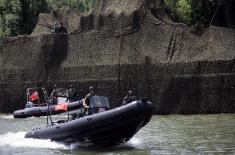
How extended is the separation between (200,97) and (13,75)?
46.6 ft

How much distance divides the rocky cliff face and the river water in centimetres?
436

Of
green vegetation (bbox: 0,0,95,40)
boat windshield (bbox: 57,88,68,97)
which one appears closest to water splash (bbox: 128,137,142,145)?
boat windshield (bbox: 57,88,68,97)

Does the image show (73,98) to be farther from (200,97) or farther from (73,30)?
(73,30)

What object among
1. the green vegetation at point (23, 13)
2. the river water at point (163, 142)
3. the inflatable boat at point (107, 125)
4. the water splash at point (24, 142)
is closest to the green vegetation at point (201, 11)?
the green vegetation at point (23, 13)

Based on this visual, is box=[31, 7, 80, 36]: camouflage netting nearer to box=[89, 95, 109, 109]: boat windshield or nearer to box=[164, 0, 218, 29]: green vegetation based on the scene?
box=[164, 0, 218, 29]: green vegetation

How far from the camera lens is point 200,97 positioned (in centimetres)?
3266

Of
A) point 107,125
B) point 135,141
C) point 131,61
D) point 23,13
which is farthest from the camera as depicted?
point 23,13

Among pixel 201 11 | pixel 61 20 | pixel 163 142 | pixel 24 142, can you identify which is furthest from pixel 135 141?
pixel 61 20

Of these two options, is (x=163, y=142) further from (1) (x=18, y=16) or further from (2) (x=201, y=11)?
(1) (x=18, y=16)

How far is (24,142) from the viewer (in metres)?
22.2

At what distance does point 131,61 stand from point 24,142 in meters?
14.5

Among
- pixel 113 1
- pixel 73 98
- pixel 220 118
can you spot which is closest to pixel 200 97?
pixel 220 118

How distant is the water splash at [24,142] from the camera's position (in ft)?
68.6

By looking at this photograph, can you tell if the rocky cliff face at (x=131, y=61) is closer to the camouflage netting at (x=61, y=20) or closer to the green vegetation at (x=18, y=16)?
the camouflage netting at (x=61, y=20)
